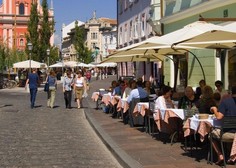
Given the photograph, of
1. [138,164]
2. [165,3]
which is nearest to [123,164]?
[138,164]

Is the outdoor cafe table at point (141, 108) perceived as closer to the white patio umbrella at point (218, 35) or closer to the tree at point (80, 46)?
the white patio umbrella at point (218, 35)

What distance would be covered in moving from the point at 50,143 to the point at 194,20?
11.1m

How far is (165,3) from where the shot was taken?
85.7 ft

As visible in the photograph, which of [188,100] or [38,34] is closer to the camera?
[188,100]

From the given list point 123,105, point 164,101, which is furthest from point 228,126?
point 123,105

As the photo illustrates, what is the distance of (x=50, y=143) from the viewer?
1198 centimetres

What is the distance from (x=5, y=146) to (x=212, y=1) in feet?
34.2

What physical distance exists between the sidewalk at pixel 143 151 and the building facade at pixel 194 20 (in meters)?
4.41

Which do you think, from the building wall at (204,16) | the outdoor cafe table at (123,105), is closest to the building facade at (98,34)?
the building wall at (204,16)

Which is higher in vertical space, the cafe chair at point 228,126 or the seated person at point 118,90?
the seated person at point 118,90

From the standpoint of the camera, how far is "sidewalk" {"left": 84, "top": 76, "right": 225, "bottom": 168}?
8711 millimetres

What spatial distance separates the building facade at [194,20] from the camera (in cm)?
1822

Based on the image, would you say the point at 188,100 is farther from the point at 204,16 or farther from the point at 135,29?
the point at 135,29

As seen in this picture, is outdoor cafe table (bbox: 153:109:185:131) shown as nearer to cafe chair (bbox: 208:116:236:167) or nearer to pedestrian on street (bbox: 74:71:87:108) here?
cafe chair (bbox: 208:116:236:167)
